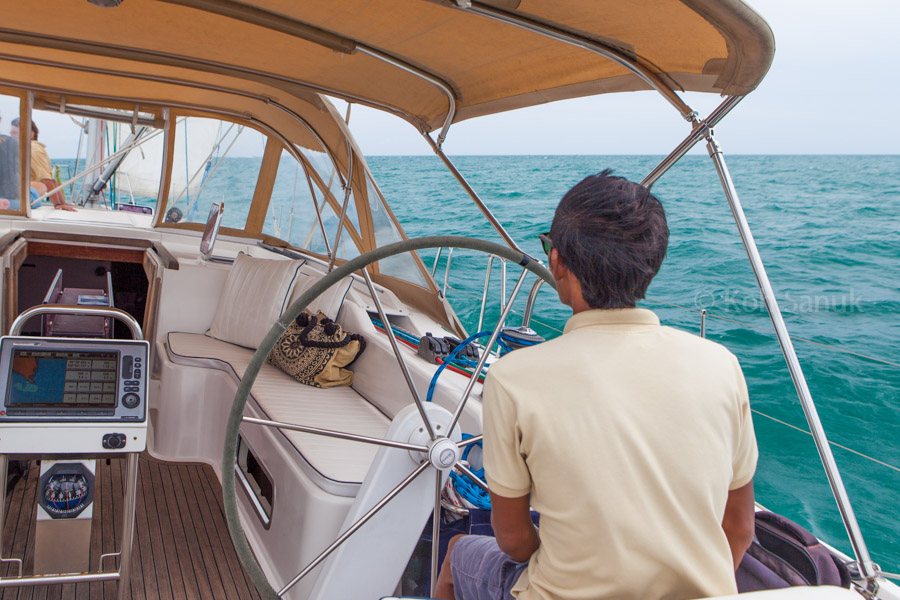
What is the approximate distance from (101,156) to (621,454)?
6.65 meters

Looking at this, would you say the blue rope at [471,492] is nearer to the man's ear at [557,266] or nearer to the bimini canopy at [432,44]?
the man's ear at [557,266]

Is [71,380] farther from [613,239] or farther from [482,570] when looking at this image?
[613,239]

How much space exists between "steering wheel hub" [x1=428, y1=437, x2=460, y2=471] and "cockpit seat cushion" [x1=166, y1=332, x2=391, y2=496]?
52cm

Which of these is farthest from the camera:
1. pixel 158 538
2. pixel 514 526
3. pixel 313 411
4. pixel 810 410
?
pixel 313 411

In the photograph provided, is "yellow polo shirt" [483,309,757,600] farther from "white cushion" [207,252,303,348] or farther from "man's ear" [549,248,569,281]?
"white cushion" [207,252,303,348]

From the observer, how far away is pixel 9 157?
3744 millimetres

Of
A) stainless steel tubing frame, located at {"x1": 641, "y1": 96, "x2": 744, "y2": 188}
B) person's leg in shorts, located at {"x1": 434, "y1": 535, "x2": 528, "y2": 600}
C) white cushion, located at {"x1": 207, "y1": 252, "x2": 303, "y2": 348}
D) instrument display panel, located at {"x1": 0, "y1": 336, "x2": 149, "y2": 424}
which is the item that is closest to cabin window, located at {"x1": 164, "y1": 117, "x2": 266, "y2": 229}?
white cushion, located at {"x1": 207, "y1": 252, "x2": 303, "y2": 348}

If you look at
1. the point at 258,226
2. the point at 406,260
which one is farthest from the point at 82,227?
the point at 406,260

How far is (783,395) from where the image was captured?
7492mm

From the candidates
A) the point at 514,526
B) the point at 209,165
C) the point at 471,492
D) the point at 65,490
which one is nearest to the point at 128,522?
the point at 65,490

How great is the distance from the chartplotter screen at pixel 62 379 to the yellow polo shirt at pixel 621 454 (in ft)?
4.07

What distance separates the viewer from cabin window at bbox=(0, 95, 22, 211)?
360 centimetres

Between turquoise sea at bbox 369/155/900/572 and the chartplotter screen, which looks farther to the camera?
turquoise sea at bbox 369/155/900/572

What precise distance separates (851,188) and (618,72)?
23936mm
